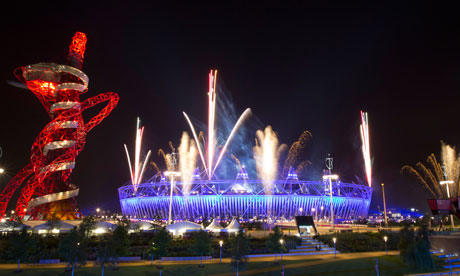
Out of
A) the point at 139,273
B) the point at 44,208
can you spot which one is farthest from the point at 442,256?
the point at 44,208

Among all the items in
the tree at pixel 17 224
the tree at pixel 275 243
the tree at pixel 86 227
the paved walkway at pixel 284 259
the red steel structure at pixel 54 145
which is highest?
the red steel structure at pixel 54 145

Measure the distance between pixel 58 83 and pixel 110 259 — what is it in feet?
118

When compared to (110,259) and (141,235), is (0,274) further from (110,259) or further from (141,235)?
(141,235)

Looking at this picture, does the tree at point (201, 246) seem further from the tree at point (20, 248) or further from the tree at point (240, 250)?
the tree at point (20, 248)

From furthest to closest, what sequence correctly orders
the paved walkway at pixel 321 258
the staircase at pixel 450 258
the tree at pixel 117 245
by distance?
the staircase at pixel 450 258 < the paved walkway at pixel 321 258 < the tree at pixel 117 245

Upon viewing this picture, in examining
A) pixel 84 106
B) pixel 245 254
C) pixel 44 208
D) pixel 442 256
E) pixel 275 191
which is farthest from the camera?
pixel 275 191

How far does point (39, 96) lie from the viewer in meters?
50.2

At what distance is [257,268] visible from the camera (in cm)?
2583

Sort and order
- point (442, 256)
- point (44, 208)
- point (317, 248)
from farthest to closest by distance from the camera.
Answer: point (44, 208)
point (317, 248)
point (442, 256)

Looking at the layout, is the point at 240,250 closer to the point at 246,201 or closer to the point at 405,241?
the point at 405,241

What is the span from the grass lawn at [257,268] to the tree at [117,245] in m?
1.11

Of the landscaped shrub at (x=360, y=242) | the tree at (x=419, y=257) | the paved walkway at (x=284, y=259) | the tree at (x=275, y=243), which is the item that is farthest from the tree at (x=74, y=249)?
the tree at (x=419, y=257)

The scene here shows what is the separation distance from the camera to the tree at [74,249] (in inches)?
891

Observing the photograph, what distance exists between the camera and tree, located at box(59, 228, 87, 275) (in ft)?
74.2
